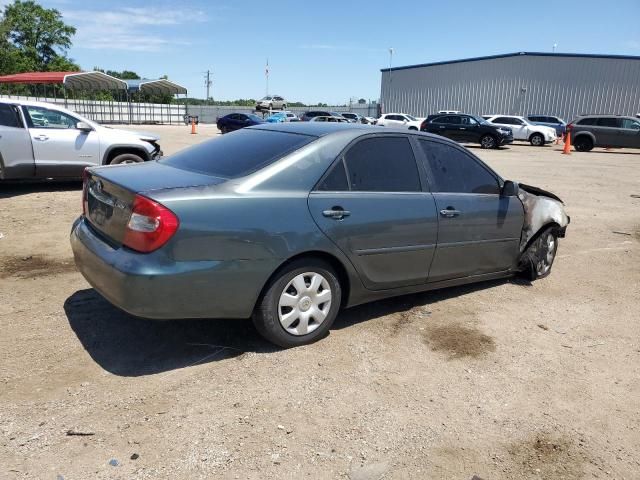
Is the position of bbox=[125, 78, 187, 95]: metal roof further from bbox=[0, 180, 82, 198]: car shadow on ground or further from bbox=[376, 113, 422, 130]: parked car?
bbox=[0, 180, 82, 198]: car shadow on ground

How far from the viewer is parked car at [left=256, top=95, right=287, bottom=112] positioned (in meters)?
53.6

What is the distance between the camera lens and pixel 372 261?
395 cm

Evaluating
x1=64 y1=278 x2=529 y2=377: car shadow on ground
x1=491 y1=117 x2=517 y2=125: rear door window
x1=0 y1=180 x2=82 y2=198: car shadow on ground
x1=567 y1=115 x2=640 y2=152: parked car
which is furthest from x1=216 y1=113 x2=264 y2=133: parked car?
x1=64 y1=278 x2=529 y2=377: car shadow on ground

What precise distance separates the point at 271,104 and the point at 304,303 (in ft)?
178

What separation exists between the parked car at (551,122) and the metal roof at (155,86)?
3066 cm

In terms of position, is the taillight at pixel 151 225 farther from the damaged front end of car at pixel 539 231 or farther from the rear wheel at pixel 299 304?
the damaged front end of car at pixel 539 231

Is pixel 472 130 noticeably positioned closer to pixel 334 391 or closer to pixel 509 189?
pixel 509 189

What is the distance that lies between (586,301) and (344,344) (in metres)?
2.70

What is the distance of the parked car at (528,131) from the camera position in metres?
29.5

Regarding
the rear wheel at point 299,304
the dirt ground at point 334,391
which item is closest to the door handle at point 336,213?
the rear wheel at point 299,304

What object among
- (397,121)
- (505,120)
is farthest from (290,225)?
(397,121)

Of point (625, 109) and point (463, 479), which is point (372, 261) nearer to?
point (463, 479)

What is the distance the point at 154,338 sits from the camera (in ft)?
12.6

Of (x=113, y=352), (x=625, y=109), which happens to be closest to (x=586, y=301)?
(x=113, y=352)
